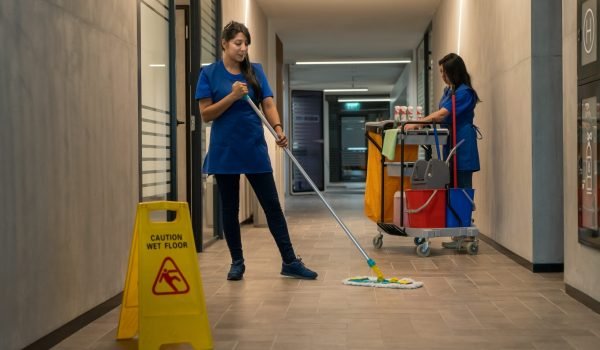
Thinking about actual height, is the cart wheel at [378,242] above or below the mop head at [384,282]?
above

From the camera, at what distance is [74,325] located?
311cm

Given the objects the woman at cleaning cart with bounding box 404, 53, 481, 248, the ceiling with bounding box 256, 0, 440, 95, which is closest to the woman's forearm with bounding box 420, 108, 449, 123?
the woman at cleaning cart with bounding box 404, 53, 481, 248

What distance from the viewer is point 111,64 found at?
144 inches

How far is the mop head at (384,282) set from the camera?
4.05 metres

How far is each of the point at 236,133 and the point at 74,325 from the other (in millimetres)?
1439

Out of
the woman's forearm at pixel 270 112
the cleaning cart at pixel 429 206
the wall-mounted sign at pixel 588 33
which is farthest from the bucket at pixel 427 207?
the wall-mounted sign at pixel 588 33

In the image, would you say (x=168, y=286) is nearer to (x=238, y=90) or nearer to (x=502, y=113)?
(x=238, y=90)

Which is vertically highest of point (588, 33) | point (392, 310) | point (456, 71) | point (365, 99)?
point (365, 99)

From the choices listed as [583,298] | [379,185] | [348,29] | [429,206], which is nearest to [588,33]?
[583,298]

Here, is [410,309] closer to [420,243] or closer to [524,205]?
[524,205]

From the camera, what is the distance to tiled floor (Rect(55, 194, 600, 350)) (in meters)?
2.90

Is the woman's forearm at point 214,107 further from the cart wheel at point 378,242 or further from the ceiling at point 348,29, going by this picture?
the ceiling at point 348,29

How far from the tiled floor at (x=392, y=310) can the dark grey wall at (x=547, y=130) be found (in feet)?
0.78

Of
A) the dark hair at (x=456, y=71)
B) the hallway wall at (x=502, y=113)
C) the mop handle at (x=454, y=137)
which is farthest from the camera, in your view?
the dark hair at (x=456, y=71)
